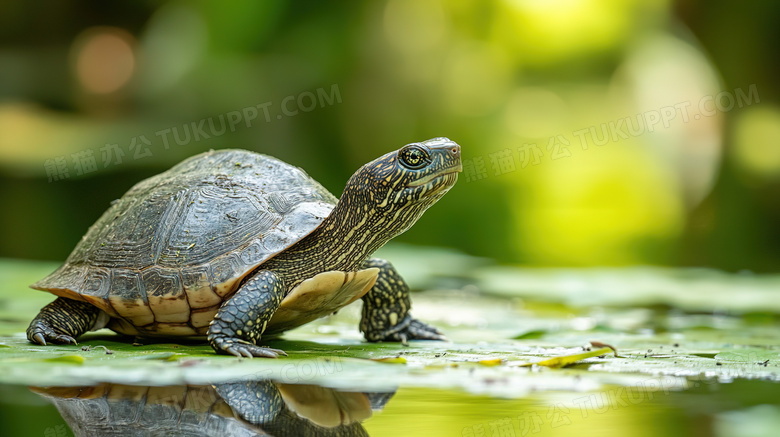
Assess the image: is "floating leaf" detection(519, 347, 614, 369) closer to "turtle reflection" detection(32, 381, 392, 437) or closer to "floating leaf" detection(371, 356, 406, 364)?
"floating leaf" detection(371, 356, 406, 364)

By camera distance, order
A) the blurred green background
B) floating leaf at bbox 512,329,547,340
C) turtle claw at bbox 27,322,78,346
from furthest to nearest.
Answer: the blurred green background → floating leaf at bbox 512,329,547,340 → turtle claw at bbox 27,322,78,346

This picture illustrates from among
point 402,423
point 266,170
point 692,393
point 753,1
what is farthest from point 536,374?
point 753,1

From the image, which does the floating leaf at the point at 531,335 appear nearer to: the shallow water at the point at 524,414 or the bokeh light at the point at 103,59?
the shallow water at the point at 524,414

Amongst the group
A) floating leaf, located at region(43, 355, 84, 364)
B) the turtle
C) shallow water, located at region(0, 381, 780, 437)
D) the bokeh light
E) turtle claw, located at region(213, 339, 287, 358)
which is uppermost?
the bokeh light

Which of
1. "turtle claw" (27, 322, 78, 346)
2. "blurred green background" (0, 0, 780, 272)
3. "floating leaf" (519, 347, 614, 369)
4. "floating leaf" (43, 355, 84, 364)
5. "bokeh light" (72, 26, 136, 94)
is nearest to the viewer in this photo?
"floating leaf" (43, 355, 84, 364)

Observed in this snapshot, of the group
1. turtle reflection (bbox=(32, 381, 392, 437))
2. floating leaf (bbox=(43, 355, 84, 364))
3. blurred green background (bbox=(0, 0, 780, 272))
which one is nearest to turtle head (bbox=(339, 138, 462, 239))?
turtle reflection (bbox=(32, 381, 392, 437))

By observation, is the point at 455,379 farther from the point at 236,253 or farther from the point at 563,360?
the point at 236,253
